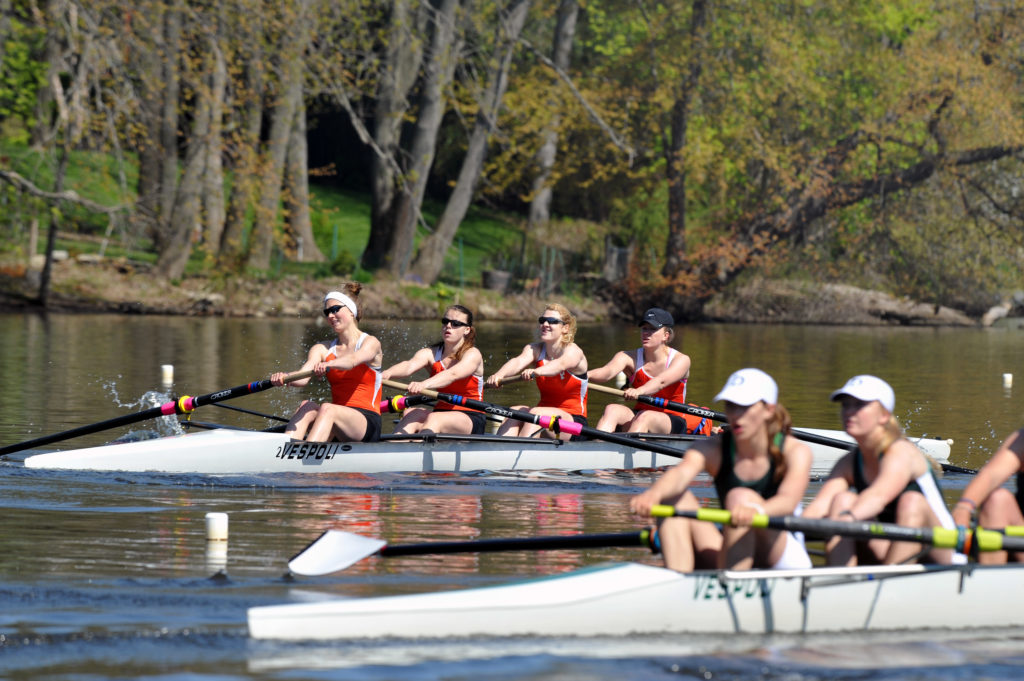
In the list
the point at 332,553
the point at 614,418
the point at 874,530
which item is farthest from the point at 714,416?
the point at 874,530

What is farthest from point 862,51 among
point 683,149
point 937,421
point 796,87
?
point 937,421

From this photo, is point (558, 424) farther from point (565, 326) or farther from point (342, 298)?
point (342, 298)

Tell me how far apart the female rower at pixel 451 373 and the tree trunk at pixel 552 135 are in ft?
80.3

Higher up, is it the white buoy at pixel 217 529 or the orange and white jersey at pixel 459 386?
the orange and white jersey at pixel 459 386

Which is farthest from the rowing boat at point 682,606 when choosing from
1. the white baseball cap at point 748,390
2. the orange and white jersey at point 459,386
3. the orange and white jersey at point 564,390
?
the orange and white jersey at point 459,386

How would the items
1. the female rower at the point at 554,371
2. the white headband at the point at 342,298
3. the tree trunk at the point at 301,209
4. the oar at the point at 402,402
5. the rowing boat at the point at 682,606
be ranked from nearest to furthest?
the rowing boat at the point at 682,606
the white headband at the point at 342,298
the female rower at the point at 554,371
the oar at the point at 402,402
the tree trunk at the point at 301,209

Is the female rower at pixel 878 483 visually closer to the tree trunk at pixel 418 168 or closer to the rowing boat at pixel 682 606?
the rowing boat at pixel 682 606

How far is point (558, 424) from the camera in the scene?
11977 mm

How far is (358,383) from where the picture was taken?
1261 centimetres

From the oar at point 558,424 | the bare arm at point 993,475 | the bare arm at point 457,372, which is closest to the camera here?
the bare arm at point 993,475

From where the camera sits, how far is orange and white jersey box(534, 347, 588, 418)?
43.9ft

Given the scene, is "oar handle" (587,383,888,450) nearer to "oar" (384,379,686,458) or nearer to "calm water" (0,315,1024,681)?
"oar" (384,379,686,458)

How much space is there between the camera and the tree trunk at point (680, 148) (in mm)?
37500

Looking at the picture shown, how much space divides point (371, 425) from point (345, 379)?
0.52m
